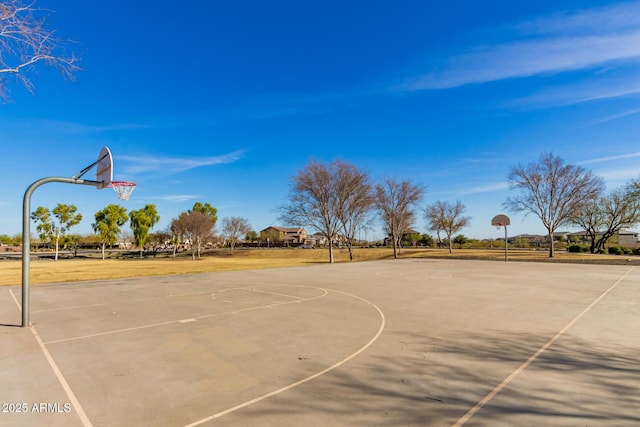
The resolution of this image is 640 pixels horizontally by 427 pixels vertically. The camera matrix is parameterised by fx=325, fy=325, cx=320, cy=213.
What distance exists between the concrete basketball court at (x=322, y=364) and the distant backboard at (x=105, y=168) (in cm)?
353

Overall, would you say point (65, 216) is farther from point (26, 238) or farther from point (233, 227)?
point (26, 238)

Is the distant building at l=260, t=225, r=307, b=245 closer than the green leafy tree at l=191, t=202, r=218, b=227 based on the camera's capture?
No

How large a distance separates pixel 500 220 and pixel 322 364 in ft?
127

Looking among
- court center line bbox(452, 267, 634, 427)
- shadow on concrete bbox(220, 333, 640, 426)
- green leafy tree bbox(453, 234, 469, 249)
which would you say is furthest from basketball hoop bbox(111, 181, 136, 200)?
green leafy tree bbox(453, 234, 469, 249)

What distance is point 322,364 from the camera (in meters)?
5.15

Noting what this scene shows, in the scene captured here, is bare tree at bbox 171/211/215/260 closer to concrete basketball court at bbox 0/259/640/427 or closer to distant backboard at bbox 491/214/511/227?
distant backboard at bbox 491/214/511/227

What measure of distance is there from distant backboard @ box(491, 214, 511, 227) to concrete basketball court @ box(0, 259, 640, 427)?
94.4 ft

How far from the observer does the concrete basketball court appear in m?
3.64

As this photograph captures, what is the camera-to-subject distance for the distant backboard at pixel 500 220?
36734 millimetres

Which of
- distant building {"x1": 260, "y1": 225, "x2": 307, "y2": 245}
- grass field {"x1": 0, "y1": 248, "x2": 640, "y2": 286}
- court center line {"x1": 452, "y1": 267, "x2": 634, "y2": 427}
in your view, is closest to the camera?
court center line {"x1": 452, "y1": 267, "x2": 634, "y2": 427}

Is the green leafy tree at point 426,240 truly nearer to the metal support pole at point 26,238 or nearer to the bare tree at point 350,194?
the bare tree at point 350,194

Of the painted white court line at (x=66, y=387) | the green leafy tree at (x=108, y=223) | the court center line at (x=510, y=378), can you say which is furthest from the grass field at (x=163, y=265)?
the court center line at (x=510, y=378)

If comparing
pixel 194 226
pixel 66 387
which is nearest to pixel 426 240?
pixel 194 226

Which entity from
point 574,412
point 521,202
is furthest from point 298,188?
point 574,412
